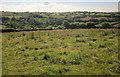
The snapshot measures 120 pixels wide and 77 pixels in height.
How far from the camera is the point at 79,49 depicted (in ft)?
73.2

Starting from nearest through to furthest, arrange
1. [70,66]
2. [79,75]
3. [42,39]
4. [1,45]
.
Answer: [79,75] < [70,66] < [1,45] < [42,39]

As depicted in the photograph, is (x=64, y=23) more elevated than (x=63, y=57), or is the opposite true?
(x=63, y=57)

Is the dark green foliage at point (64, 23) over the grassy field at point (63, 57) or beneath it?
beneath

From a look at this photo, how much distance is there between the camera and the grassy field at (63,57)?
16203 mm

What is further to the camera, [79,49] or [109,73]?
[79,49]

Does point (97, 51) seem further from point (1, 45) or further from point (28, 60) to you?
point (1, 45)

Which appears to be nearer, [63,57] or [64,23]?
[63,57]

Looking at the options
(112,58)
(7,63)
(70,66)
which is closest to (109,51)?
(112,58)

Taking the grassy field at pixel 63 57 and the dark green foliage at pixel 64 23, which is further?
the dark green foliage at pixel 64 23

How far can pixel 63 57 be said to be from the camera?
19531 millimetres

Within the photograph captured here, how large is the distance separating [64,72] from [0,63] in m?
5.90

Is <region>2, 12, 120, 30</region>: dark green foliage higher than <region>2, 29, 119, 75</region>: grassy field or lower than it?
lower

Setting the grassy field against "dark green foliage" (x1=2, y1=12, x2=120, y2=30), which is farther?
"dark green foliage" (x1=2, y1=12, x2=120, y2=30)

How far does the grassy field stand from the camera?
16203 mm
